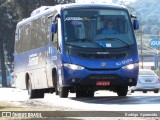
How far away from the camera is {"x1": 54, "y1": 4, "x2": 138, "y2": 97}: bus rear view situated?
1944 cm

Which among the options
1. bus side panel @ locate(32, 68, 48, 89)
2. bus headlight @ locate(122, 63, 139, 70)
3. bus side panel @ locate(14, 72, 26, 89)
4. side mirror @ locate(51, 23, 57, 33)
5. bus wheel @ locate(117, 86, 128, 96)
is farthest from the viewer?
bus side panel @ locate(14, 72, 26, 89)

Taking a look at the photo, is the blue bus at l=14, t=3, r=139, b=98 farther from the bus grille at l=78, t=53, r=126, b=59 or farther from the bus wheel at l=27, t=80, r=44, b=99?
the bus wheel at l=27, t=80, r=44, b=99

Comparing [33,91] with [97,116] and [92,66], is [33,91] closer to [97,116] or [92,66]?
[92,66]

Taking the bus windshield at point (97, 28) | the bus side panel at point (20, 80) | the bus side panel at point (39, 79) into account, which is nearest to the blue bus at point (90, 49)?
the bus windshield at point (97, 28)

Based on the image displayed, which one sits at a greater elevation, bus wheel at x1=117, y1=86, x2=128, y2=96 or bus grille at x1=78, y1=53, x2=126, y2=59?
bus grille at x1=78, y1=53, x2=126, y2=59

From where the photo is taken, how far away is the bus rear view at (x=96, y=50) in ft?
63.8

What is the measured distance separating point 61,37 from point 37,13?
5.51 metres

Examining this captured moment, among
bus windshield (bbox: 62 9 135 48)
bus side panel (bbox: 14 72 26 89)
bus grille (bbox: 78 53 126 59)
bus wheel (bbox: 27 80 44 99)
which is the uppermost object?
bus windshield (bbox: 62 9 135 48)

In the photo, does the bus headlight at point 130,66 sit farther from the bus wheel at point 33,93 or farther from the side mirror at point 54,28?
the bus wheel at point 33,93

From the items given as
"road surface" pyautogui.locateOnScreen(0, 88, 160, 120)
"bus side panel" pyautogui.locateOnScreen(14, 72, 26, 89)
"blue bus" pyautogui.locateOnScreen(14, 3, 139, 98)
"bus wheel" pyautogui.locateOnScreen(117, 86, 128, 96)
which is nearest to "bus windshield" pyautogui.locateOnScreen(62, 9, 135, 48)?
"blue bus" pyautogui.locateOnScreen(14, 3, 139, 98)

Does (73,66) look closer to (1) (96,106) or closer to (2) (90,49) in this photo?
(2) (90,49)

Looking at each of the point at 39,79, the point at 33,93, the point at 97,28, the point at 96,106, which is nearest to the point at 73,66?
the point at 97,28

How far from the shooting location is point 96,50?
1947 cm

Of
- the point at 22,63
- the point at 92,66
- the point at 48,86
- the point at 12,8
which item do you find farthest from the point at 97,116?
the point at 12,8
